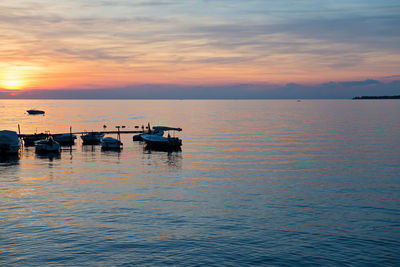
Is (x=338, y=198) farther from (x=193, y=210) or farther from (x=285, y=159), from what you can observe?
(x=285, y=159)

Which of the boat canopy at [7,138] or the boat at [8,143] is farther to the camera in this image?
the boat canopy at [7,138]

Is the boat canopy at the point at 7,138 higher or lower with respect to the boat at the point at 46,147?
higher

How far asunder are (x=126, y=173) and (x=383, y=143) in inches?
2559

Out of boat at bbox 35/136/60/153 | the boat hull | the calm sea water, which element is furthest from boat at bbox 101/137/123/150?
the calm sea water

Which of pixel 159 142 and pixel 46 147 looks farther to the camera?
pixel 159 142

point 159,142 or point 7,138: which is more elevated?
point 7,138

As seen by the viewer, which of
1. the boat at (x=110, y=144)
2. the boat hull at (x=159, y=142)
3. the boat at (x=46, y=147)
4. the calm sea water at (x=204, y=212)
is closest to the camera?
the calm sea water at (x=204, y=212)

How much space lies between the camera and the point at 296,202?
4031cm

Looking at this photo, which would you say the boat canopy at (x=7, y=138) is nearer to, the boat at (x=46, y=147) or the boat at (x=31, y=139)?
the boat at (x=46, y=147)

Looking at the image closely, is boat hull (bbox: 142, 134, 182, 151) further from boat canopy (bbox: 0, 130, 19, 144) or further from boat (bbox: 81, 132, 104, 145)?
boat canopy (bbox: 0, 130, 19, 144)

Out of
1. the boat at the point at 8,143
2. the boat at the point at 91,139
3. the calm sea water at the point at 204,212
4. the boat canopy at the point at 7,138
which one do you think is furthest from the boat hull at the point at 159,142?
the boat canopy at the point at 7,138

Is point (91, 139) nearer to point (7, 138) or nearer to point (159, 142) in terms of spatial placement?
point (159, 142)

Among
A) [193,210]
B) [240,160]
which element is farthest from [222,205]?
[240,160]

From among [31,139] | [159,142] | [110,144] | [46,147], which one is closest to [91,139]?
[110,144]
